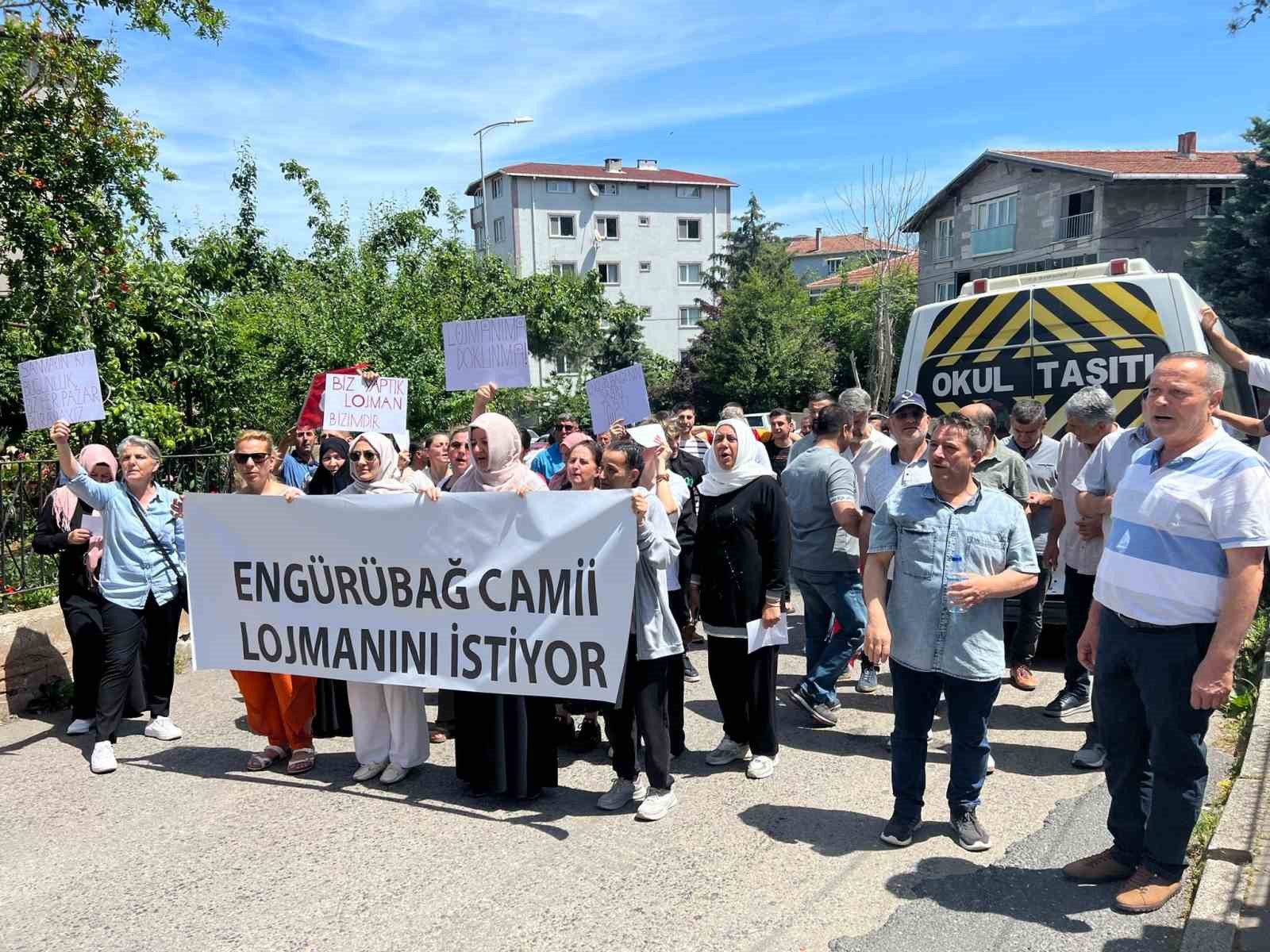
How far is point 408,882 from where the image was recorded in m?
3.93

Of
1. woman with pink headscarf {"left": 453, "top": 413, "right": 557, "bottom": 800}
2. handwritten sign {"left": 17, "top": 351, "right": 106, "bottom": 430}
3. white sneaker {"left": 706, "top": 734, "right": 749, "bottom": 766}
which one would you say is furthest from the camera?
handwritten sign {"left": 17, "top": 351, "right": 106, "bottom": 430}

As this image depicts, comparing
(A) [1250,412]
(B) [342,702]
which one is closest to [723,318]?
(A) [1250,412]

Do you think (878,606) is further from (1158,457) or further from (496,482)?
(496,482)

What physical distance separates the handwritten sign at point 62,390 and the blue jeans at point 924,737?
15.2 feet

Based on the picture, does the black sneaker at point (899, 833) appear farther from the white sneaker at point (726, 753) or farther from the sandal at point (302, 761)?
the sandal at point (302, 761)

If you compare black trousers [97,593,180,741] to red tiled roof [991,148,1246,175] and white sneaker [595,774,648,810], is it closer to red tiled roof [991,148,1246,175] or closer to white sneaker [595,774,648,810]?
white sneaker [595,774,648,810]

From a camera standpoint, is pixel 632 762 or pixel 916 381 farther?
pixel 916 381

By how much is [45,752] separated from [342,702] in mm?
1847

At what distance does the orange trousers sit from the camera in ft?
17.4

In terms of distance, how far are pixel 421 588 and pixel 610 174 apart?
55076mm

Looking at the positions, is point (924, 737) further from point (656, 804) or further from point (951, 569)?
point (656, 804)

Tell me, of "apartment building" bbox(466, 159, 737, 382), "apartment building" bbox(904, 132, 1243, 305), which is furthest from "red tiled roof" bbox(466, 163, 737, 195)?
"apartment building" bbox(904, 132, 1243, 305)

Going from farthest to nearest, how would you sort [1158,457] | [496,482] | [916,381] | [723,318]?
[723,318] < [916,381] < [496,482] < [1158,457]

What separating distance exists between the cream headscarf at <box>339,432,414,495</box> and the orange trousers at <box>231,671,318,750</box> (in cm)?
111
